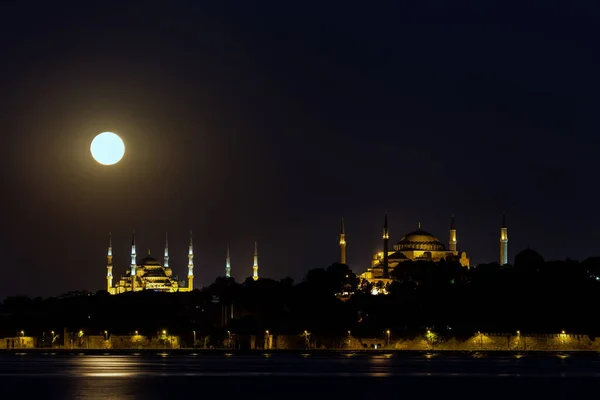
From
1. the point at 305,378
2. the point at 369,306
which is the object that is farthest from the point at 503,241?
the point at 305,378

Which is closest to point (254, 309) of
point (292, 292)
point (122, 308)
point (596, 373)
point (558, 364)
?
point (292, 292)

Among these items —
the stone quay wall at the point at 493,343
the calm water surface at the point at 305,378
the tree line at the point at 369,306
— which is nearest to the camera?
the calm water surface at the point at 305,378

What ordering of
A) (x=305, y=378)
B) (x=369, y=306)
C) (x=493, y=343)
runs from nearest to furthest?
(x=305, y=378), (x=493, y=343), (x=369, y=306)

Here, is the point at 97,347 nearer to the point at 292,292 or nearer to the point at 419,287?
the point at 292,292

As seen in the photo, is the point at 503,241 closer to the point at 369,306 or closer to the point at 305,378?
the point at 369,306

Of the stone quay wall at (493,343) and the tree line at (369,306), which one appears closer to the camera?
the stone quay wall at (493,343)

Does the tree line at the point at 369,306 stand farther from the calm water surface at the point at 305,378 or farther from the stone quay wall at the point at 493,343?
the calm water surface at the point at 305,378

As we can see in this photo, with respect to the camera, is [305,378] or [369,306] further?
[369,306]

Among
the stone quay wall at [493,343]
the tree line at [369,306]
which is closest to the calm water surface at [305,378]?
the stone quay wall at [493,343]

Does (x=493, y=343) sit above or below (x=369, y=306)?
below

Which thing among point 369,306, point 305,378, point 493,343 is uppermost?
point 369,306

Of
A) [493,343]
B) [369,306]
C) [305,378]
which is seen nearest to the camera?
[305,378]
